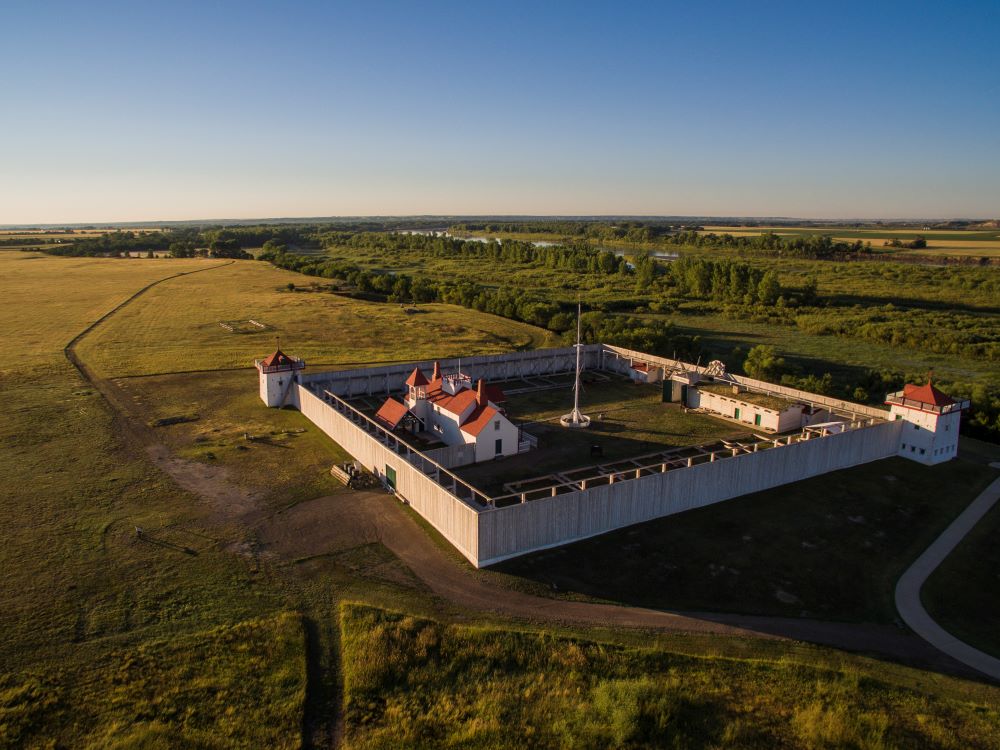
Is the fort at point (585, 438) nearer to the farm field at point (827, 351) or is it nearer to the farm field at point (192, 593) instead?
the farm field at point (192, 593)

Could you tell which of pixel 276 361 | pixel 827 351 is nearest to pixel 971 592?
pixel 276 361

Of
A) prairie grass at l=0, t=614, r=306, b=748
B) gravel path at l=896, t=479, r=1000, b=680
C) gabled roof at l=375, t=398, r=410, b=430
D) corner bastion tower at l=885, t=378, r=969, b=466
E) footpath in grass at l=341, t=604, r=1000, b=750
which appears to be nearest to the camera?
prairie grass at l=0, t=614, r=306, b=748

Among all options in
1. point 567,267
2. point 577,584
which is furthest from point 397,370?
point 567,267

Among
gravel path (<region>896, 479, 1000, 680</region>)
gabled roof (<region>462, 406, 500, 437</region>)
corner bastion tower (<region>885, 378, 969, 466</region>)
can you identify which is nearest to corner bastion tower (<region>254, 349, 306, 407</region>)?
gabled roof (<region>462, 406, 500, 437</region>)

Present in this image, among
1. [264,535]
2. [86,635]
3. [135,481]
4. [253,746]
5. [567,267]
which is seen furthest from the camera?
[567,267]

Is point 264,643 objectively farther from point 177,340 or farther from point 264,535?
point 177,340

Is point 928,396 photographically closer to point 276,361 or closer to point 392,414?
point 392,414

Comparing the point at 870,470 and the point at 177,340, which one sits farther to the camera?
the point at 177,340

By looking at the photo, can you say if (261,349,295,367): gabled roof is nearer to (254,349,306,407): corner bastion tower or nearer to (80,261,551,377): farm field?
(254,349,306,407): corner bastion tower
